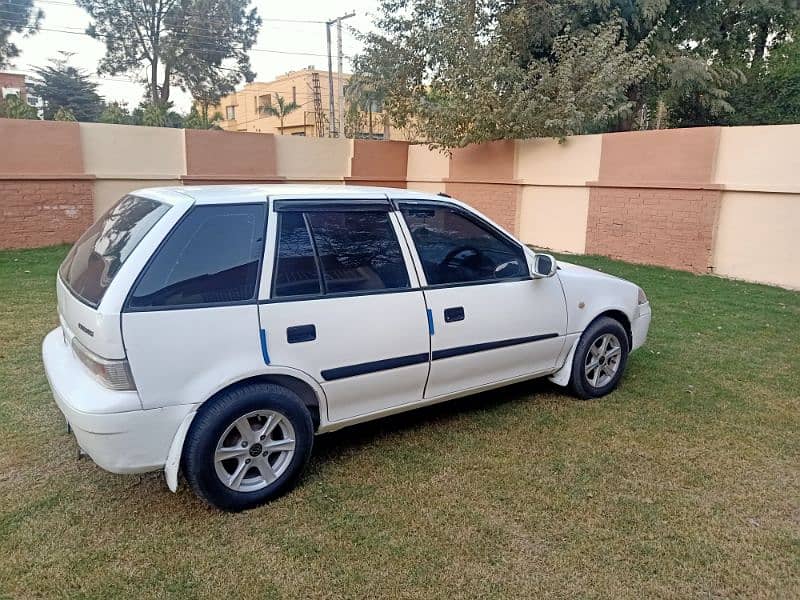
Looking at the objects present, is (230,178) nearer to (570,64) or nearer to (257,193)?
(570,64)

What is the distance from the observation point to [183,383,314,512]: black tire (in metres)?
2.86

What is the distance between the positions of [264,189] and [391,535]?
6.54ft

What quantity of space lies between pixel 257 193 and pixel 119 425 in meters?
1.38

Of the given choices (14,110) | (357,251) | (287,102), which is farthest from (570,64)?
(287,102)

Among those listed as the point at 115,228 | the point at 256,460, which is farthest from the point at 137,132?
the point at 256,460

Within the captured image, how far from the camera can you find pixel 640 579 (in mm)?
2604

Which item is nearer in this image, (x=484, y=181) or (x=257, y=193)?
(x=257, y=193)

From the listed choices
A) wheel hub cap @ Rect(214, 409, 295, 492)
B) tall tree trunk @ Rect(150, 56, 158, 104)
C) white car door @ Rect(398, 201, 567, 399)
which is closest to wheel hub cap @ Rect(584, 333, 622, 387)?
white car door @ Rect(398, 201, 567, 399)

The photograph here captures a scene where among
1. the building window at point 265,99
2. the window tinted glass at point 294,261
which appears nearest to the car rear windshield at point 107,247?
the window tinted glass at point 294,261

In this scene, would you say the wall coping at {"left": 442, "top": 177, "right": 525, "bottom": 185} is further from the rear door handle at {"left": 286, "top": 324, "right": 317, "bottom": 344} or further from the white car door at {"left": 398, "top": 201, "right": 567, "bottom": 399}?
the rear door handle at {"left": 286, "top": 324, "right": 317, "bottom": 344}

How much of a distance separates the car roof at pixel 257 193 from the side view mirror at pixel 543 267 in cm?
94

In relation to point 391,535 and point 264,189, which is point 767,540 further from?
point 264,189

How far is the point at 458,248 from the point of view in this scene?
390 cm

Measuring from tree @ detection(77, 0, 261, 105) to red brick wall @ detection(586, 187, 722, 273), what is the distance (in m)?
24.3
